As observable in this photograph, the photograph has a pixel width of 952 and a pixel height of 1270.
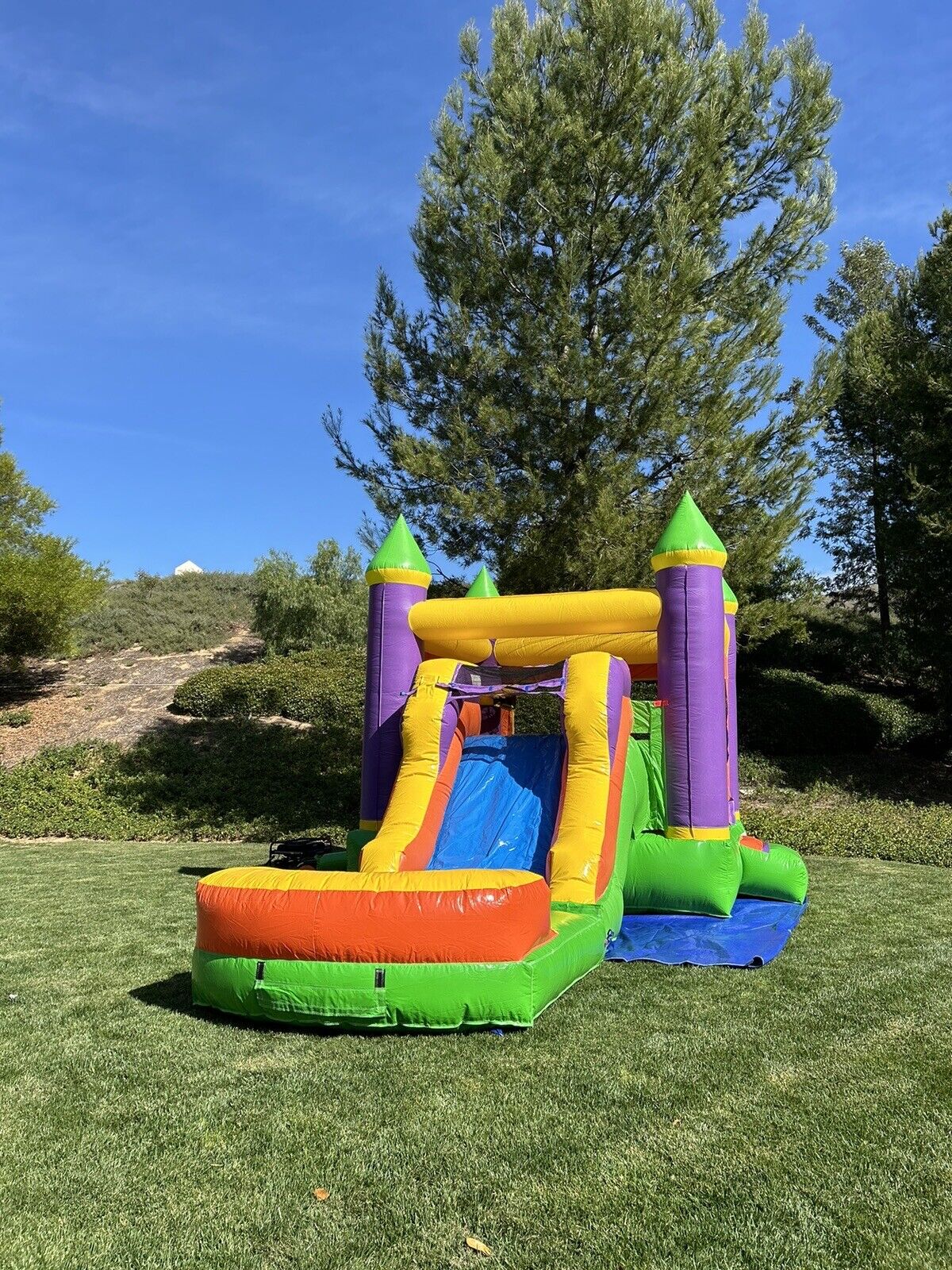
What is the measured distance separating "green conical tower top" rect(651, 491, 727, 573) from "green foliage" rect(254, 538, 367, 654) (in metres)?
13.5

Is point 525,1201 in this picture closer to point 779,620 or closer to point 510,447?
point 510,447

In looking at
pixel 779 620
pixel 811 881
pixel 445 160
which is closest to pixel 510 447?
pixel 445 160

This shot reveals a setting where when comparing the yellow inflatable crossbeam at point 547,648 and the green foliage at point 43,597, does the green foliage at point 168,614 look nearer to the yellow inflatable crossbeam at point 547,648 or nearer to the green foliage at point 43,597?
the green foliage at point 43,597

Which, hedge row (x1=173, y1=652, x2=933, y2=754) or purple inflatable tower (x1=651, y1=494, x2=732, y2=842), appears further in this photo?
hedge row (x1=173, y1=652, x2=933, y2=754)

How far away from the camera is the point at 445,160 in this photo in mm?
10602

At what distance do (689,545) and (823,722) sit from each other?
881cm

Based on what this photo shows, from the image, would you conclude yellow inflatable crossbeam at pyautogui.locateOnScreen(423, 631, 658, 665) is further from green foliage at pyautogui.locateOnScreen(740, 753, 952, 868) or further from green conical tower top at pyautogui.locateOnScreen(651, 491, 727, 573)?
green foliage at pyautogui.locateOnScreen(740, 753, 952, 868)

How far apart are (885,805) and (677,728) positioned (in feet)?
20.7

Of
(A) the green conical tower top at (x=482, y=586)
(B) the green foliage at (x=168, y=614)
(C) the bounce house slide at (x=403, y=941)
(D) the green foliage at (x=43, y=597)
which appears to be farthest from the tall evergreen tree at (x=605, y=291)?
(B) the green foliage at (x=168, y=614)

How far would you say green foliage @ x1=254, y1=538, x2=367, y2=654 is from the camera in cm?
1997

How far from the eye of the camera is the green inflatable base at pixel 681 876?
5992 mm

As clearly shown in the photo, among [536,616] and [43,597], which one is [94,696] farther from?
[536,616]

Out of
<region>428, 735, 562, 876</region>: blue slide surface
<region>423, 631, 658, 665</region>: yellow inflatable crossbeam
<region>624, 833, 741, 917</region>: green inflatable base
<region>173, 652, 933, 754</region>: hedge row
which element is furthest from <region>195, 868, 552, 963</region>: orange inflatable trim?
<region>173, 652, 933, 754</region>: hedge row

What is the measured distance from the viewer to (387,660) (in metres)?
7.25
